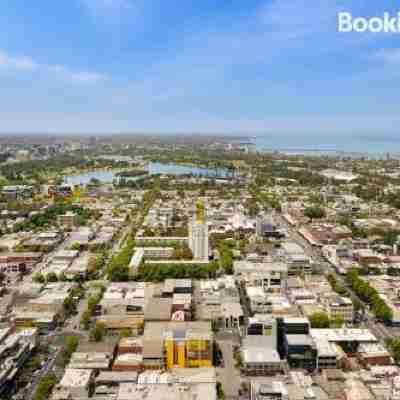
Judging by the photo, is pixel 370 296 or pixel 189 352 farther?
pixel 370 296

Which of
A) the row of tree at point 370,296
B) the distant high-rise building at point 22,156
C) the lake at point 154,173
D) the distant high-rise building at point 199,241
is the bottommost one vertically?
the row of tree at point 370,296

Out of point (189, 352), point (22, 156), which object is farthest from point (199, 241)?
point (22, 156)

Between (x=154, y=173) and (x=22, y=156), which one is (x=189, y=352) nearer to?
(x=154, y=173)

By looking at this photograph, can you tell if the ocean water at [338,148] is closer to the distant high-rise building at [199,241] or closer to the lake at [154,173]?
the lake at [154,173]

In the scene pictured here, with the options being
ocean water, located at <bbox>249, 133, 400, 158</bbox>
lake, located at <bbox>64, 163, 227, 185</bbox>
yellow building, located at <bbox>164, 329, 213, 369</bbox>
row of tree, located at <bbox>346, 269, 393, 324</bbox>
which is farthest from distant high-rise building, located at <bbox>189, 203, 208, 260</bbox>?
ocean water, located at <bbox>249, 133, 400, 158</bbox>

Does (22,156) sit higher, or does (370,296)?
(22,156)

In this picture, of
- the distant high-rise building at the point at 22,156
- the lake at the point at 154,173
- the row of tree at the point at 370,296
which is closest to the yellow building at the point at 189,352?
the row of tree at the point at 370,296

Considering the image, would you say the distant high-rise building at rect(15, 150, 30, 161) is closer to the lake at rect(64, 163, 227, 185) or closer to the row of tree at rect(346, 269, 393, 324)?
the lake at rect(64, 163, 227, 185)

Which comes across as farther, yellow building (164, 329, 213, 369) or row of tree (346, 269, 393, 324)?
row of tree (346, 269, 393, 324)

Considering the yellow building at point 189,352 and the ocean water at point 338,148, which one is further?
the ocean water at point 338,148

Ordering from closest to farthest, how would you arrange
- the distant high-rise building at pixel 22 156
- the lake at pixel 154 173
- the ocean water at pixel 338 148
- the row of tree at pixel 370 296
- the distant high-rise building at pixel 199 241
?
the row of tree at pixel 370 296 < the distant high-rise building at pixel 199 241 < the lake at pixel 154 173 < the distant high-rise building at pixel 22 156 < the ocean water at pixel 338 148

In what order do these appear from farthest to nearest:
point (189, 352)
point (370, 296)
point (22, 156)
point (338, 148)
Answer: point (338, 148) → point (22, 156) → point (370, 296) → point (189, 352)
